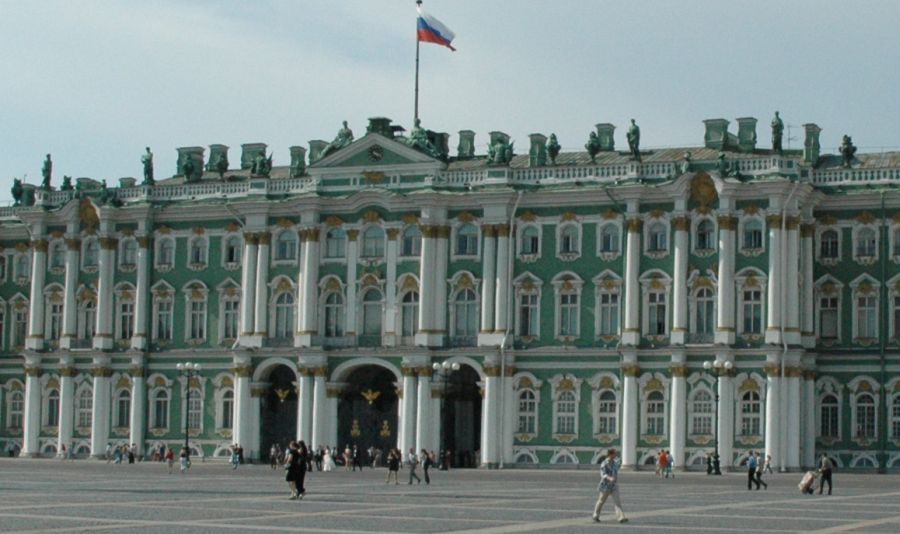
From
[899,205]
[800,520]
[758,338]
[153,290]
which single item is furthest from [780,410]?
[800,520]

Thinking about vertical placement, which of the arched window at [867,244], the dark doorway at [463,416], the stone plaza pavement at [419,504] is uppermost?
the arched window at [867,244]

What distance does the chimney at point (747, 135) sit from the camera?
91.4 meters

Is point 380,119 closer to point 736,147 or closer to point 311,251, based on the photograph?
point 311,251

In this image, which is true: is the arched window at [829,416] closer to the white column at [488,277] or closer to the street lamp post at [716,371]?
the street lamp post at [716,371]

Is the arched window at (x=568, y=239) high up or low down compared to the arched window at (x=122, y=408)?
up

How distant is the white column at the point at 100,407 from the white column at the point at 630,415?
28.7 metres

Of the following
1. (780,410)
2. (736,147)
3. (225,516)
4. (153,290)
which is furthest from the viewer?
(153,290)

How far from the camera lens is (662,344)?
88.5 m

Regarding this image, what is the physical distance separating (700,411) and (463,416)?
12.9 meters

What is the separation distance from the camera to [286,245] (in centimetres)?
9675

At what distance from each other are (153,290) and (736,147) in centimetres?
3147

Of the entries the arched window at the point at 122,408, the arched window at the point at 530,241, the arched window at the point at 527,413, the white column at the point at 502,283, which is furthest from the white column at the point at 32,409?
the arched window at the point at 530,241

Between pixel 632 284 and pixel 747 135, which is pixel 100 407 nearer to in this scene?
pixel 632 284

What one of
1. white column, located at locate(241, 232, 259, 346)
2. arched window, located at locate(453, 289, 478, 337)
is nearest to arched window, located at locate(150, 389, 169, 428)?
white column, located at locate(241, 232, 259, 346)
